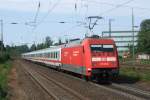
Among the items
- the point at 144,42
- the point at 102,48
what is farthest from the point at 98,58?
the point at 144,42

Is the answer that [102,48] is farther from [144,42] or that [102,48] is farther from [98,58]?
[144,42]

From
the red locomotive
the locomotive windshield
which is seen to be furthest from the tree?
the locomotive windshield

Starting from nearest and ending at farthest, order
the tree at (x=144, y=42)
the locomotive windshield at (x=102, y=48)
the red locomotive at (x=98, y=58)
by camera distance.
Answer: the red locomotive at (x=98, y=58), the locomotive windshield at (x=102, y=48), the tree at (x=144, y=42)

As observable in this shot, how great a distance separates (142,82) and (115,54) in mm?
2580

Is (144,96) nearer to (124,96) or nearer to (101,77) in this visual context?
(124,96)

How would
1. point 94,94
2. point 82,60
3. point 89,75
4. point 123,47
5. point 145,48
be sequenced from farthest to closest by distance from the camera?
point 123,47
point 145,48
point 82,60
point 89,75
point 94,94

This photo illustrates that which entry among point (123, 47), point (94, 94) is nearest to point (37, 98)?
point (94, 94)

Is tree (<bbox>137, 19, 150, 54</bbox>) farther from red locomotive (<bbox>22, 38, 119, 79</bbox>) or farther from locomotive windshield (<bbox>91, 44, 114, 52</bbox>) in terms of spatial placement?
locomotive windshield (<bbox>91, 44, 114, 52</bbox>)

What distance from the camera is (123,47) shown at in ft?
543

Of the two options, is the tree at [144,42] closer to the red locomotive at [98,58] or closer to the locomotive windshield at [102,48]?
the red locomotive at [98,58]

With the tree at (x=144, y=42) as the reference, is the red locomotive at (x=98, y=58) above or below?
below

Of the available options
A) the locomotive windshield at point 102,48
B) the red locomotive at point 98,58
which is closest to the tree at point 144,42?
the red locomotive at point 98,58

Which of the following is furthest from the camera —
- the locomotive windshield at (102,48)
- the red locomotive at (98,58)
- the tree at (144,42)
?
the tree at (144,42)

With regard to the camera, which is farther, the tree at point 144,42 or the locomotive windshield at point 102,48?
the tree at point 144,42
